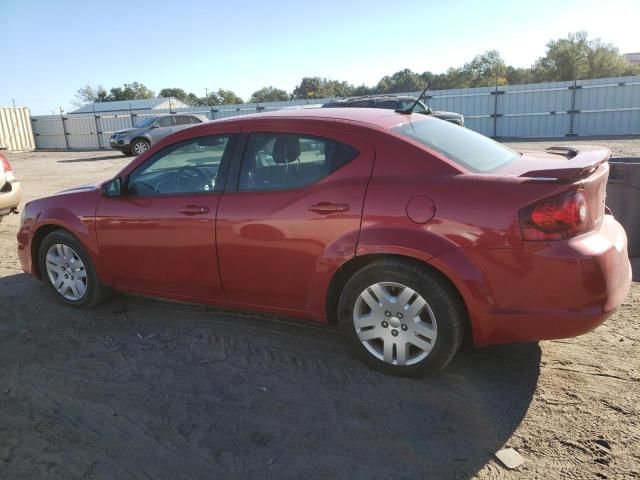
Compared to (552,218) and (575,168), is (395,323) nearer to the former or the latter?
(552,218)

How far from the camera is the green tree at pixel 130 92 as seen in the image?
83131 millimetres

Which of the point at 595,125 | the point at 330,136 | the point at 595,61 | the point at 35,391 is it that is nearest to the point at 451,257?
the point at 330,136

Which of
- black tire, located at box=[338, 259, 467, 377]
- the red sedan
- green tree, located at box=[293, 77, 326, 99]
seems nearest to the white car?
the red sedan

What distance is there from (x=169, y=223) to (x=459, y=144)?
2162 millimetres

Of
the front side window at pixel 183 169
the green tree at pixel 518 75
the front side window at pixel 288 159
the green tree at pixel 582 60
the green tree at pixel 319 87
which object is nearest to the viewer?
the front side window at pixel 288 159

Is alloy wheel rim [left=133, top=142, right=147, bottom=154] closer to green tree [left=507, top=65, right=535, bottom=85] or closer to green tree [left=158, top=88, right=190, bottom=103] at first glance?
green tree [left=507, top=65, right=535, bottom=85]

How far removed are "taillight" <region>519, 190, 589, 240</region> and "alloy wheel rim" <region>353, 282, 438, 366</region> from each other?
2.39 feet

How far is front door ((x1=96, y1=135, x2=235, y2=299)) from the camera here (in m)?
3.81

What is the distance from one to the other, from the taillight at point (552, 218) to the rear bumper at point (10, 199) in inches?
294

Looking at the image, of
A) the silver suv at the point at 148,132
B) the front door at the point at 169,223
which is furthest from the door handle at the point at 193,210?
the silver suv at the point at 148,132

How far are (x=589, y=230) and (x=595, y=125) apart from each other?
22431 mm

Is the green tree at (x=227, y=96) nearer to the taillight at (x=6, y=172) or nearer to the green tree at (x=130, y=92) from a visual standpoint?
the green tree at (x=130, y=92)

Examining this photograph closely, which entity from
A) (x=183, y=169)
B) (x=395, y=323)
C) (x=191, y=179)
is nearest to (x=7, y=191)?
(x=183, y=169)

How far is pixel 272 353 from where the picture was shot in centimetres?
371
